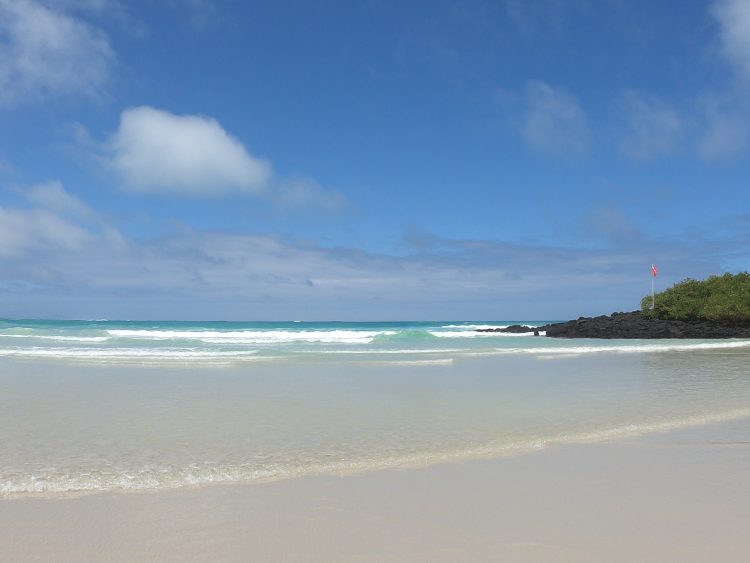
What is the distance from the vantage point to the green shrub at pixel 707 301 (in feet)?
158

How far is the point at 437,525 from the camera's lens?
4.50 metres

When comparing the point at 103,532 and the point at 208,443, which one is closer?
the point at 103,532

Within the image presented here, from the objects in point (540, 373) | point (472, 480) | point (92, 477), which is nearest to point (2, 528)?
point (92, 477)

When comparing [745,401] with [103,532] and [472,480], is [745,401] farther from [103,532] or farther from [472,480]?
[103,532]

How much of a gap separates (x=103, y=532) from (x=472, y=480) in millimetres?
3344

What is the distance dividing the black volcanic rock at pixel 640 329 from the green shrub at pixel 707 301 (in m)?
0.83

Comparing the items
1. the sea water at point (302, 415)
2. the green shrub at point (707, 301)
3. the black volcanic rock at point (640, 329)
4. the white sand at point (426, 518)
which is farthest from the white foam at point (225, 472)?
the green shrub at point (707, 301)

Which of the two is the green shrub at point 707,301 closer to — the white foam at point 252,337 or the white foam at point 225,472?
the white foam at point 252,337

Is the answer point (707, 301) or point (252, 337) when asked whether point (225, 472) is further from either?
point (707, 301)

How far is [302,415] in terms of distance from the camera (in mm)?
9719

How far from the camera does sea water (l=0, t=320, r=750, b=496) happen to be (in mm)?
6508

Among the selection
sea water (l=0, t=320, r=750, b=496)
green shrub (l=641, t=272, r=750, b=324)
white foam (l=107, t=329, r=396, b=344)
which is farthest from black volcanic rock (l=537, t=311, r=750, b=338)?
sea water (l=0, t=320, r=750, b=496)

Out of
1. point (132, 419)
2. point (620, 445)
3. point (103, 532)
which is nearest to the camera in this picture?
point (103, 532)

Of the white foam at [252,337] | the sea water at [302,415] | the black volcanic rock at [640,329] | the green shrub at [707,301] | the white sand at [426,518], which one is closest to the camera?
the white sand at [426,518]
